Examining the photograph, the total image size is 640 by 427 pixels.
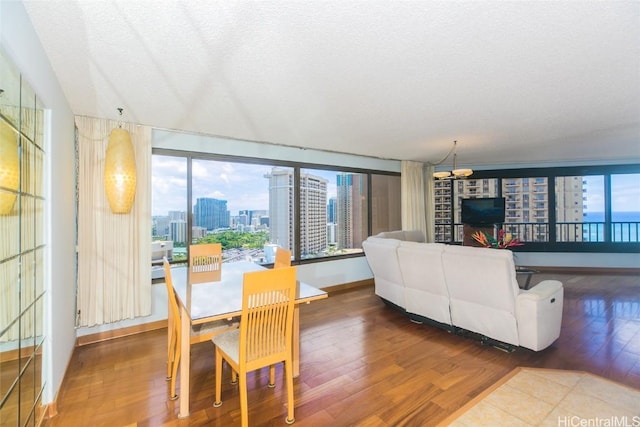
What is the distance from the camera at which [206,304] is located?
1.99 m

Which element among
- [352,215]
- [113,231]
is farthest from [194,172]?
[352,215]

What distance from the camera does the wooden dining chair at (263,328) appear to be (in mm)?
1788

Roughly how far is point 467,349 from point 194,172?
12.4 feet

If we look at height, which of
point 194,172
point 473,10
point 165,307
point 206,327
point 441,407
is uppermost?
point 473,10

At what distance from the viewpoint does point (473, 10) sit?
59.9 inches

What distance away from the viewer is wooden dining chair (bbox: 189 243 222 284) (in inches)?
117

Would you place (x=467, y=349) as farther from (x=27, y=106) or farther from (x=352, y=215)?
(x=27, y=106)

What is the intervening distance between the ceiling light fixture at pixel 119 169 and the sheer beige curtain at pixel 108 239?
15.6 inches

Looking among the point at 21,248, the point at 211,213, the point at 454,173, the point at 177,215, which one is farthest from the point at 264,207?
the point at 21,248

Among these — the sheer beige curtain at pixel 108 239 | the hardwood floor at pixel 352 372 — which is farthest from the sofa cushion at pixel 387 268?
the sheer beige curtain at pixel 108 239

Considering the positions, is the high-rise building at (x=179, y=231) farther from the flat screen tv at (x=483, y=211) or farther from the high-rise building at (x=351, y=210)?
the flat screen tv at (x=483, y=211)

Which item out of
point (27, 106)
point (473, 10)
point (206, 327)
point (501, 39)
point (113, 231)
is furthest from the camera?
point (113, 231)

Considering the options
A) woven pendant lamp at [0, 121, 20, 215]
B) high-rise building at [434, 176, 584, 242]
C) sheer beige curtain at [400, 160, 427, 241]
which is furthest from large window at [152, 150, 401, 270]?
woven pendant lamp at [0, 121, 20, 215]

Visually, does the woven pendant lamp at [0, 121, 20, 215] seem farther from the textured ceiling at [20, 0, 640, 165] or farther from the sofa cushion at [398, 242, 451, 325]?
the sofa cushion at [398, 242, 451, 325]
